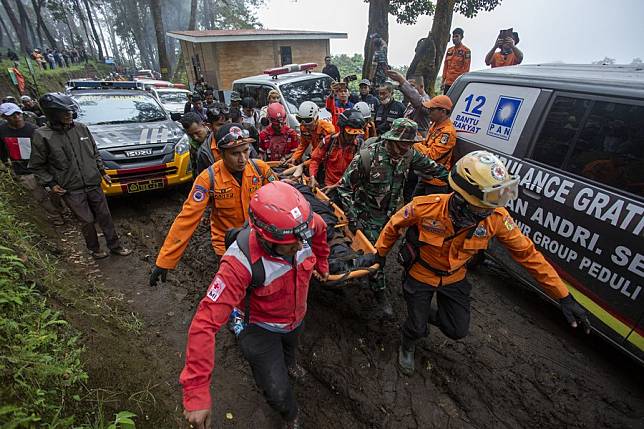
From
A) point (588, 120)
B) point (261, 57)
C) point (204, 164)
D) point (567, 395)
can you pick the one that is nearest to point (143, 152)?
point (204, 164)

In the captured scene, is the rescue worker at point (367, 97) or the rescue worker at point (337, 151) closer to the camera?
the rescue worker at point (337, 151)

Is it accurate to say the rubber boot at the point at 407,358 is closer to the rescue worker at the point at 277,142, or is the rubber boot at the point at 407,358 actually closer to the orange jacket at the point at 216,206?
the orange jacket at the point at 216,206

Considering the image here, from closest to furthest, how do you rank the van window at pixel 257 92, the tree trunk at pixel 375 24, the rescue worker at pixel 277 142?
the rescue worker at pixel 277 142
the van window at pixel 257 92
the tree trunk at pixel 375 24

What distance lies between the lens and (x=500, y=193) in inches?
78.2

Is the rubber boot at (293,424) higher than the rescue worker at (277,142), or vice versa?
the rescue worker at (277,142)

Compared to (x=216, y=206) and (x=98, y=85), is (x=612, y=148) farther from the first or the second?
(x=98, y=85)

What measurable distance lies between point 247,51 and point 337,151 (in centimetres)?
1564

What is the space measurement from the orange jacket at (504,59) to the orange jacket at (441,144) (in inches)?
158

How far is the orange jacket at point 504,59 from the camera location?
6.83m

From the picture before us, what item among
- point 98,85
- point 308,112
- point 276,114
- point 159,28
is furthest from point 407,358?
point 159,28

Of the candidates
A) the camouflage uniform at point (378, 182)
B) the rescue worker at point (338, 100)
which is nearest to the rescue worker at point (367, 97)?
the rescue worker at point (338, 100)

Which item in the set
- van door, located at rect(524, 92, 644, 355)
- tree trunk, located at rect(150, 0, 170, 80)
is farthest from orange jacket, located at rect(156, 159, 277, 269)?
tree trunk, located at rect(150, 0, 170, 80)

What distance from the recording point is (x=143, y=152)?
18.9 feet

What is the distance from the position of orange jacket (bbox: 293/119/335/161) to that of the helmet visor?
10.1 ft
